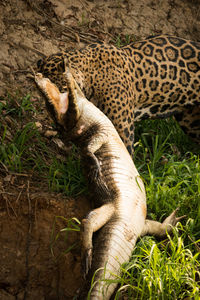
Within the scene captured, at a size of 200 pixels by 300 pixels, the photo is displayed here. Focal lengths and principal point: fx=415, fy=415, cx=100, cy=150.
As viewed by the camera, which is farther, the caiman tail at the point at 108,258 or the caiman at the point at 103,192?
the caiman at the point at 103,192

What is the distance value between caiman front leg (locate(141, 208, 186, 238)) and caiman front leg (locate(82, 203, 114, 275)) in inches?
19.9

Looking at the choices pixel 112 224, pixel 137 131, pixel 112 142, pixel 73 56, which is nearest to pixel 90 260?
pixel 112 224

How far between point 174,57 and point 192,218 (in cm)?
227

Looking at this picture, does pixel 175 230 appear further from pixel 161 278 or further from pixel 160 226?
pixel 161 278

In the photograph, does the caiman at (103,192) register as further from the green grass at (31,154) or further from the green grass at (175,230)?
the green grass at (31,154)

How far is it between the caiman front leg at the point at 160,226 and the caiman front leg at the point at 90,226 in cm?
51

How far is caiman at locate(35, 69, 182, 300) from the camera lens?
3.22 metres

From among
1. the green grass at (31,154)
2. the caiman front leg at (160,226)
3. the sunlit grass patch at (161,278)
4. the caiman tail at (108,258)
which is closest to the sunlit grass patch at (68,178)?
the green grass at (31,154)

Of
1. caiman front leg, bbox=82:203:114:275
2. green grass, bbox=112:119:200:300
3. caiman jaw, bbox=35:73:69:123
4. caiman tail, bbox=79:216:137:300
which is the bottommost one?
green grass, bbox=112:119:200:300

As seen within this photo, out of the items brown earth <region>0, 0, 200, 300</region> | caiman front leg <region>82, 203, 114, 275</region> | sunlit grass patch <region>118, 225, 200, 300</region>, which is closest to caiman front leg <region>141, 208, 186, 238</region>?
sunlit grass patch <region>118, 225, 200, 300</region>

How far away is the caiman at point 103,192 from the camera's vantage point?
322 cm

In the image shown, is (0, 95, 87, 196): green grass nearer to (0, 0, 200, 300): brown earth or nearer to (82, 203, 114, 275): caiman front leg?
(0, 0, 200, 300): brown earth

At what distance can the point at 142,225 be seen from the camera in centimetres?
375

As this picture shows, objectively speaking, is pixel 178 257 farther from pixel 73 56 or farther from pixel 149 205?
pixel 73 56
